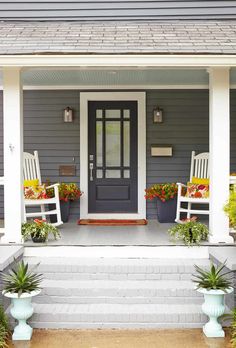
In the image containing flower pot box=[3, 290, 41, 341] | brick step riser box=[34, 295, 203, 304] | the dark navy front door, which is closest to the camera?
flower pot box=[3, 290, 41, 341]

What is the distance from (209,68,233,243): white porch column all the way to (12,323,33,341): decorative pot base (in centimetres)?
239

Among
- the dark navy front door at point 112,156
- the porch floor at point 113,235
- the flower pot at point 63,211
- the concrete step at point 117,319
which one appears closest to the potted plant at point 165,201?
the porch floor at point 113,235

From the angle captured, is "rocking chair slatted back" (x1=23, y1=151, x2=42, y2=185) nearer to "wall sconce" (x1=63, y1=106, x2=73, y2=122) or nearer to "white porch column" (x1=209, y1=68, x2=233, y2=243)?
"wall sconce" (x1=63, y1=106, x2=73, y2=122)

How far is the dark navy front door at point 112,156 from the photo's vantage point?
8.21 metres

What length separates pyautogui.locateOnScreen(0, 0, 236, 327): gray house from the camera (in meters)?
5.91

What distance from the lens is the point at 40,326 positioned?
493 cm

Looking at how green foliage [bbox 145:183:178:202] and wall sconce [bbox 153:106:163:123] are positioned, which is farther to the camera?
wall sconce [bbox 153:106:163:123]

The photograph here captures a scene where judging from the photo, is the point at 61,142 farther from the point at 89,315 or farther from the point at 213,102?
the point at 89,315

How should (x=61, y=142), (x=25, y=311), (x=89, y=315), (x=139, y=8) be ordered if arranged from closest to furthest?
(x=25, y=311), (x=89, y=315), (x=139, y=8), (x=61, y=142)

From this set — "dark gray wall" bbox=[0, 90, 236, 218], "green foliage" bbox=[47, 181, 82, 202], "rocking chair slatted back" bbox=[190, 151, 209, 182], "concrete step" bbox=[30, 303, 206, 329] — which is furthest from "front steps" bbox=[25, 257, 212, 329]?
"dark gray wall" bbox=[0, 90, 236, 218]

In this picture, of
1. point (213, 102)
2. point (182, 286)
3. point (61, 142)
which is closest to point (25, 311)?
point (182, 286)

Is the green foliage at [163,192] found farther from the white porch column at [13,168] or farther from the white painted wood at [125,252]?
the white porch column at [13,168]

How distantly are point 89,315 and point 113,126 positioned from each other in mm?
3952

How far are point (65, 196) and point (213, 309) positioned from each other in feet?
11.9
